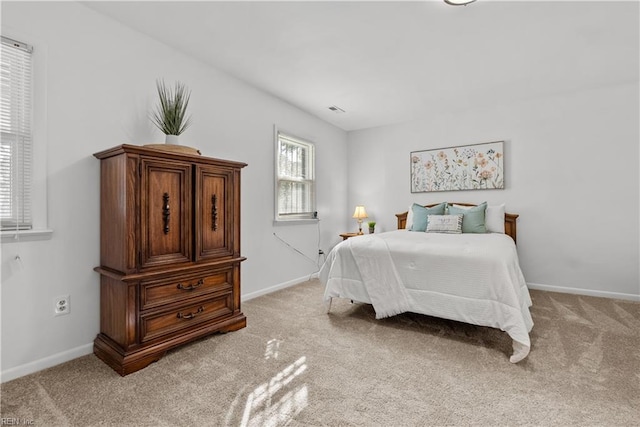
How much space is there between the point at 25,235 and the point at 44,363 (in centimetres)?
82

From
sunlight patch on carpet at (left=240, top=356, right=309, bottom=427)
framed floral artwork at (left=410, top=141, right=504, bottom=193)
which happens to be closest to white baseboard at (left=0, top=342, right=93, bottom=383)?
sunlight patch on carpet at (left=240, top=356, right=309, bottom=427)

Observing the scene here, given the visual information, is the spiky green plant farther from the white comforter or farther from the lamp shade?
the lamp shade

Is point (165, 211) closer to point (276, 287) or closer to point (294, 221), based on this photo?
point (276, 287)

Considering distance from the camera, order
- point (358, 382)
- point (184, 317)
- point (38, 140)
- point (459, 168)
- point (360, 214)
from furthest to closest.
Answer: point (360, 214)
point (459, 168)
point (184, 317)
point (38, 140)
point (358, 382)

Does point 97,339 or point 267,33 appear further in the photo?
point 267,33

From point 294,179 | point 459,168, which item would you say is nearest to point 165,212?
point 294,179

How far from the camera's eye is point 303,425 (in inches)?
58.2

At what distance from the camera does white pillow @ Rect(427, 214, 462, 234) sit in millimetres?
3807

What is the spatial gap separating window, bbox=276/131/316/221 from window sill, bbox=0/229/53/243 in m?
2.25

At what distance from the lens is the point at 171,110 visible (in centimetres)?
243

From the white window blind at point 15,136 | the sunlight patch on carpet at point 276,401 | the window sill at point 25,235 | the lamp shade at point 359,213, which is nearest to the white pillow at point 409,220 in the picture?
the lamp shade at point 359,213

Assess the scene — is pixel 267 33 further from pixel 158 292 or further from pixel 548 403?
pixel 548 403

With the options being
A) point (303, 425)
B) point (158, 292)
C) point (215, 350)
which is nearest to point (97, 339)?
point (158, 292)

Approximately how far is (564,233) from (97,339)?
4.93 metres
